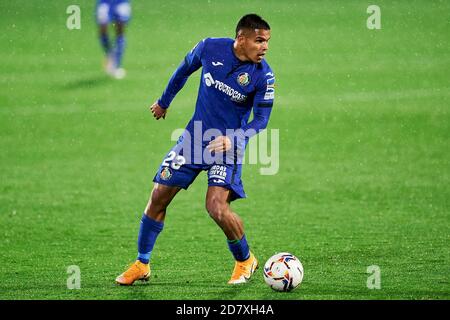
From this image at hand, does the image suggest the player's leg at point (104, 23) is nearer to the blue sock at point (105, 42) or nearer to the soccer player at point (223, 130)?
the blue sock at point (105, 42)

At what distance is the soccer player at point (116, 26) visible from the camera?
837 inches

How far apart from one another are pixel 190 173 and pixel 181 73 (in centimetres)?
97

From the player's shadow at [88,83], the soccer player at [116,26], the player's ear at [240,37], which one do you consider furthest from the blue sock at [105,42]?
the player's ear at [240,37]

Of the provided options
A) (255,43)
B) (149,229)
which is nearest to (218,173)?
(149,229)

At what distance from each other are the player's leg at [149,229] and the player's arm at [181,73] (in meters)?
0.76

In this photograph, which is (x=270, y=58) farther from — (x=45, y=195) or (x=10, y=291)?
(x=10, y=291)

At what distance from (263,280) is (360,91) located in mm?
12057

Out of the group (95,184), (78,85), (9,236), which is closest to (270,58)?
(78,85)

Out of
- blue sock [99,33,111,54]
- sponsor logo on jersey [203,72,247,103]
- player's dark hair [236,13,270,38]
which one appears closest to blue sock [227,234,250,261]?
sponsor logo on jersey [203,72,247,103]

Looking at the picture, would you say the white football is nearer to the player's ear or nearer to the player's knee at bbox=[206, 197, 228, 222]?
the player's knee at bbox=[206, 197, 228, 222]

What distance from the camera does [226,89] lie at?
9.01 meters

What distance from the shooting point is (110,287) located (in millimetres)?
9031

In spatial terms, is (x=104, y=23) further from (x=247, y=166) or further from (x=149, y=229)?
(x=149, y=229)

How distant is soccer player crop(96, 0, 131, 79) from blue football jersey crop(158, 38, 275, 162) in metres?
12.4
